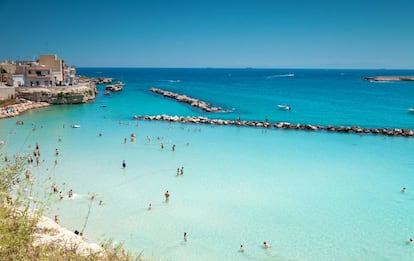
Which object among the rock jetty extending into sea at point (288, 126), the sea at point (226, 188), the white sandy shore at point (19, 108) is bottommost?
the sea at point (226, 188)

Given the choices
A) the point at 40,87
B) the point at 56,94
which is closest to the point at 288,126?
the point at 56,94

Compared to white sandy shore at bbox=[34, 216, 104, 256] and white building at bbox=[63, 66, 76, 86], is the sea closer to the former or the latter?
white sandy shore at bbox=[34, 216, 104, 256]

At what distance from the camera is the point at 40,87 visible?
59.5 meters

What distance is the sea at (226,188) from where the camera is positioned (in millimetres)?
15594

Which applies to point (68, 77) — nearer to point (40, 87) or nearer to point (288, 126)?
point (40, 87)

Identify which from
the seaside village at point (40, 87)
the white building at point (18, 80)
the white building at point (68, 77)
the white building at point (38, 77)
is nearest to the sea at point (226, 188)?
the seaside village at point (40, 87)

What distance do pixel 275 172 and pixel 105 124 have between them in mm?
24014

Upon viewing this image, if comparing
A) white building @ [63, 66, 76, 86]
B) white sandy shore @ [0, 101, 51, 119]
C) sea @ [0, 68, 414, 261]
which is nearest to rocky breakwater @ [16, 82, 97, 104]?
white sandy shore @ [0, 101, 51, 119]

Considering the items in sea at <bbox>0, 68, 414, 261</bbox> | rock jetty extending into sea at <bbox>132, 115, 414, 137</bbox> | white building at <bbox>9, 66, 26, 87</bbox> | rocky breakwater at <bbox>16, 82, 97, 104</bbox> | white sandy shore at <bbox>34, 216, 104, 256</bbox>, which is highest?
white building at <bbox>9, 66, 26, 87</bbox>

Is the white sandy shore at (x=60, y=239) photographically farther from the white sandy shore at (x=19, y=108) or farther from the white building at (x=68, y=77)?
the white building at (x=68, y=77)

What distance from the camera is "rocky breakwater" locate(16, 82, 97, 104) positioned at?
186 feet

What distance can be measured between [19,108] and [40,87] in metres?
12.2

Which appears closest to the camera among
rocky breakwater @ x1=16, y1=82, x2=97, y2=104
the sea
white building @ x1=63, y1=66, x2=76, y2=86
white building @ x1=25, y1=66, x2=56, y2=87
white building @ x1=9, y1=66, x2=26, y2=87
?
the sea

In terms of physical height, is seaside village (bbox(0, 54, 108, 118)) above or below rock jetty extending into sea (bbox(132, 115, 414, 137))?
above
